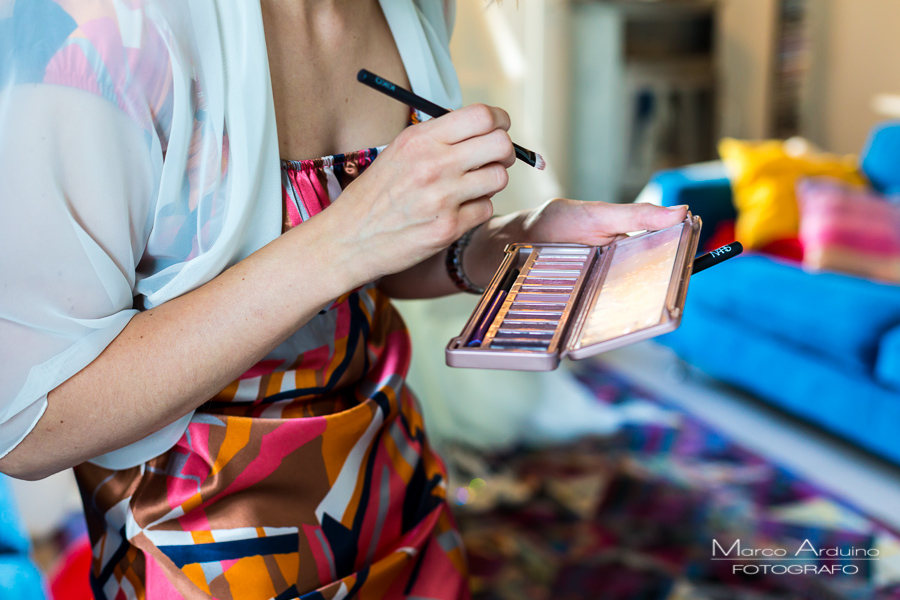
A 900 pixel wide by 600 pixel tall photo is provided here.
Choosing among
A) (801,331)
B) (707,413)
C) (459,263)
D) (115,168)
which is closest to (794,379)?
(801,331)

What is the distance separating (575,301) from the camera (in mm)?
500

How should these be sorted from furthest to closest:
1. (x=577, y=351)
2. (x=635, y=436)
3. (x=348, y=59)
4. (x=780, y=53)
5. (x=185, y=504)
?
(x=780, y=53)
(x=635, y=436)
(x=348, y=59)
(x=185, y=504)
(x=577, y=351)

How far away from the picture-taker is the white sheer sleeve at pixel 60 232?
17.0 inches

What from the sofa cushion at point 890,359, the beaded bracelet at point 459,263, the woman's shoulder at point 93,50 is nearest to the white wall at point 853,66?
the sofa cushion at point 890,359

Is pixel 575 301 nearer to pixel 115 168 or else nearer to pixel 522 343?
pixel 522 343

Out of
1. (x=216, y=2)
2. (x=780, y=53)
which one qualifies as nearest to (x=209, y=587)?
(x=216, y=2)

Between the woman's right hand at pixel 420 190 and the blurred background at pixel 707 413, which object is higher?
the woman's right hand at pixel 420 190

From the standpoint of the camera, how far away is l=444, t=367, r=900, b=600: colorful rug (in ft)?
5.14

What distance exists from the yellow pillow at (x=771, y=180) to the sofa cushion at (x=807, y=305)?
4.6 inches

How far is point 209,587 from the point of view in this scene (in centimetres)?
57

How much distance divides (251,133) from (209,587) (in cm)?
36

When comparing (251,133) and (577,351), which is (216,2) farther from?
(577,351)

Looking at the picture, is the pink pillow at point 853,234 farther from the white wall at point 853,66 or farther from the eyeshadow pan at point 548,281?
the eyeshadow pan at point 548,281

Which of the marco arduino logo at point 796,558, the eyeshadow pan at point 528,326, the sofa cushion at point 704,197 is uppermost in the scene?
the eyeshadow pan at point 528,326
